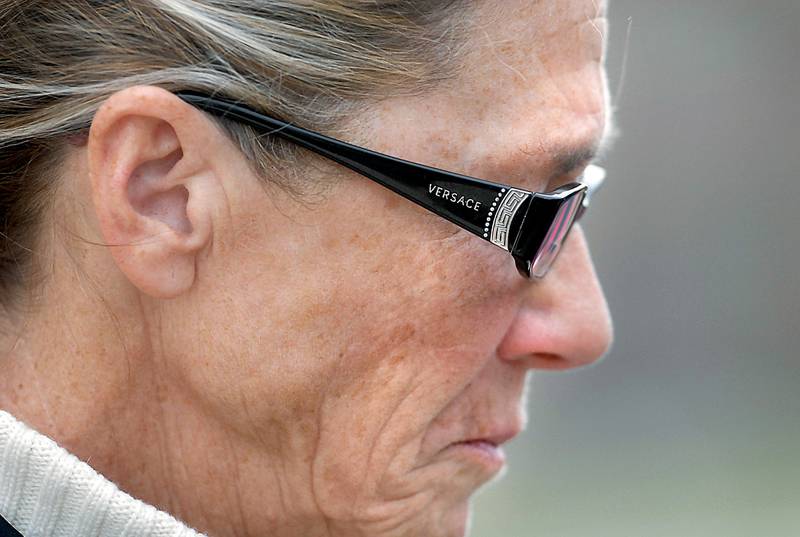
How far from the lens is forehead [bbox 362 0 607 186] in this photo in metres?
1.72

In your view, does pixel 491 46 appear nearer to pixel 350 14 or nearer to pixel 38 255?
pixel 350 14

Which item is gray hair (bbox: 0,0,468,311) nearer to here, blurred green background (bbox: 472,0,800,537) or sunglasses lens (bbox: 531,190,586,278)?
sunglasses lens (bbox: 531,190,586,278)

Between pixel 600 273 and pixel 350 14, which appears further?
pixel 600 273

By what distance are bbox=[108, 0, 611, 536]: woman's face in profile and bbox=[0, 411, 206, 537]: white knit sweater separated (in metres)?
0.20

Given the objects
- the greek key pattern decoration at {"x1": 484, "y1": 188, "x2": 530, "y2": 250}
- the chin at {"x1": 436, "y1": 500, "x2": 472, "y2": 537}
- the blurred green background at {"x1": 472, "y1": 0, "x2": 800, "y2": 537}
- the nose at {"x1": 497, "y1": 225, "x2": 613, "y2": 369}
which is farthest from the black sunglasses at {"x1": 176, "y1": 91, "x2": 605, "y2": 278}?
the blurred green background at {"x1": 472, "y1": 0, "x2": 800, "y2": 537}

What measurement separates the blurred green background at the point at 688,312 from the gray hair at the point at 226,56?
15.6 feet

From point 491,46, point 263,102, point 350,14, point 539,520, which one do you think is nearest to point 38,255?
point 263,102

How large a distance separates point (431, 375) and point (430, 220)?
27 cm

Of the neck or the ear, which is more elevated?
the ear

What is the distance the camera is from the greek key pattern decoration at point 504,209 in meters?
1.75

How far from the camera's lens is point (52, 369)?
1.76 m

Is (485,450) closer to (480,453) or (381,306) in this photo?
(480,453)

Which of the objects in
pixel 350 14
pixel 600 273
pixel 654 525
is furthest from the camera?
pixel 600 273

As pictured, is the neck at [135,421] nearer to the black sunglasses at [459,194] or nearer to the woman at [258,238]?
the woman at [258,238]
